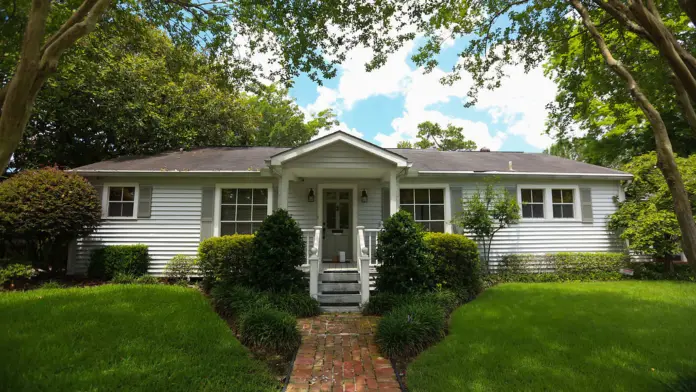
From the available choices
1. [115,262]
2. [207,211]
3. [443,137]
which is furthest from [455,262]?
[443,137]

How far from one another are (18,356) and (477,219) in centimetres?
928

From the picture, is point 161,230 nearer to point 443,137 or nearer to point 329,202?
point 329,202

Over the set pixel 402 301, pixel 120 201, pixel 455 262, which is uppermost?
pixel 120 201

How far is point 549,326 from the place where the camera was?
17.8 ft

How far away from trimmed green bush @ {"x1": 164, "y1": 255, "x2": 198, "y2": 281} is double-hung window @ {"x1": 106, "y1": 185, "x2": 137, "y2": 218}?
1903 millimetres

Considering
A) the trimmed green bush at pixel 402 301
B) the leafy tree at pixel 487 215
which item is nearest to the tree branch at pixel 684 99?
the trimmed green bush at pixel 402 301

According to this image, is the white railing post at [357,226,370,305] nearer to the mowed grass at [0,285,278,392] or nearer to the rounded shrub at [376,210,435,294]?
the rounded shrub at [376,210,435,294]

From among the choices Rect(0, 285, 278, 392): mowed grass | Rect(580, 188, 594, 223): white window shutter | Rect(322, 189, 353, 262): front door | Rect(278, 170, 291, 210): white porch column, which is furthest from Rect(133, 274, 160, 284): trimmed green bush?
Rect(580, 188, 594, 223): white window shutter

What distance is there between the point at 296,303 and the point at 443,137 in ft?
96.1

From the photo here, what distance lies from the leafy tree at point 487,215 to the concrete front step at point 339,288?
12.6 ft

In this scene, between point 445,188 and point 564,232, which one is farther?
point 564,232

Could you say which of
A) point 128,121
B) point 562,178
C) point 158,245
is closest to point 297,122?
point 128,121

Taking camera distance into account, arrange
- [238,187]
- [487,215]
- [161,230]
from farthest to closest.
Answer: [238,187]
[161,230]
[487,215]

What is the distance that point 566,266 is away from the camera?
393 inches
